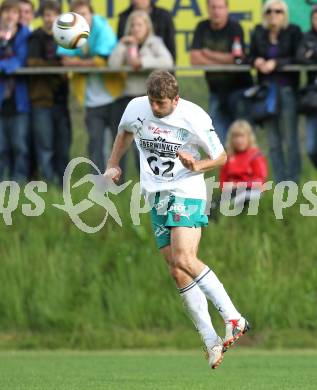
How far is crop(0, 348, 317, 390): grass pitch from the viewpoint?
32.4ft

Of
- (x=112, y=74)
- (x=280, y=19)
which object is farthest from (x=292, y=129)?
(x=112, y=74)

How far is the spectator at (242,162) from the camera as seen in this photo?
14.4 meters

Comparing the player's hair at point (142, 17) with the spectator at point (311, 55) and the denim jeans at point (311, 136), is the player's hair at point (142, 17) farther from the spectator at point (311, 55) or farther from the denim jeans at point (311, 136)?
the denim jeans at point (311, 136)

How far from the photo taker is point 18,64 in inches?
600

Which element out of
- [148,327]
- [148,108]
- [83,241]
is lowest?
[148,327]

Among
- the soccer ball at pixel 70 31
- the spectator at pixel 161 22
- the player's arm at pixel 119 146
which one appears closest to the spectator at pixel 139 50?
the spectator at pixel 161 22

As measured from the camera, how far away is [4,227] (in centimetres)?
1623

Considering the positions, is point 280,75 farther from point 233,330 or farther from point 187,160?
point 187,160

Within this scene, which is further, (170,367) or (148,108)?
(170,367)

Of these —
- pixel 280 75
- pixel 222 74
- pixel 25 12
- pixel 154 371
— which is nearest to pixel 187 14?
pixel 222 74

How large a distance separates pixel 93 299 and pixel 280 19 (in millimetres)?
4298

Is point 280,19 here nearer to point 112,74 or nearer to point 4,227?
point 112,74

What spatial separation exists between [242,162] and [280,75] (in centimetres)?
117

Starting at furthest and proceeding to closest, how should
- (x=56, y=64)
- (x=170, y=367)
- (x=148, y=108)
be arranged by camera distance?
1. (x=56, y=64)
2. (x=170, y=367)
3. (x=148, y=108)
